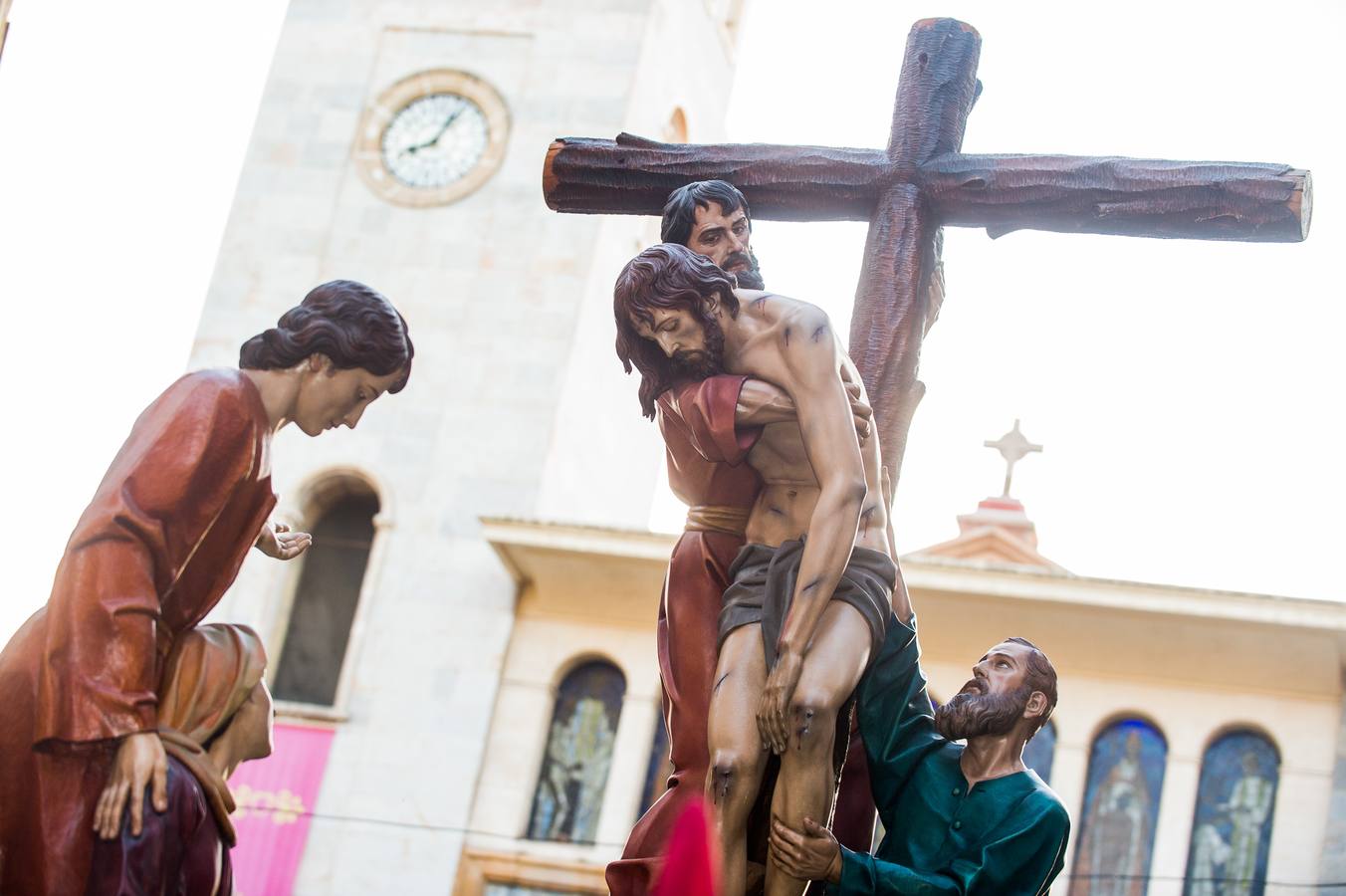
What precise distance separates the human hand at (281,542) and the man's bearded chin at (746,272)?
138 centimetres

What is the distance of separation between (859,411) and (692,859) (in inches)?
50.9

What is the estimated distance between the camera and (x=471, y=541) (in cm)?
2388

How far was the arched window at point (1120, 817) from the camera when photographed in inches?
829

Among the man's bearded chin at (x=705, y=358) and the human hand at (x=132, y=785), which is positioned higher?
the man's bearded chin at (x=705, y=358)

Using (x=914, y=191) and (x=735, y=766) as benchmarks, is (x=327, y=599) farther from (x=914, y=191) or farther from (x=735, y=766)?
(x=735, y=766)

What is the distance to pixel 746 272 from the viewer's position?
6.46 m

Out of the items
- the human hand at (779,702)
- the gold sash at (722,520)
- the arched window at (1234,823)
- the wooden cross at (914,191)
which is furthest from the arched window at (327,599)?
the human hand at (779,702)

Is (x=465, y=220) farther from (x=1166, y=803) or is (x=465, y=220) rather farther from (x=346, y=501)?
(x=1166, y=803)

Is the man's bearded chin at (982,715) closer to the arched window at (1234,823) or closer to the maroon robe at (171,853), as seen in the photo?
the maroon robe at (171,853)

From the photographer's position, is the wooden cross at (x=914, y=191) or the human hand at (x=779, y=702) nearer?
the human hand at (x=779, y=702)

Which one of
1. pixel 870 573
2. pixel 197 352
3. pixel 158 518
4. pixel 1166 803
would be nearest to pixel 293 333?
pixel 158 518

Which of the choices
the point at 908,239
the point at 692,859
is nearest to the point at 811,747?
the point at 692,859

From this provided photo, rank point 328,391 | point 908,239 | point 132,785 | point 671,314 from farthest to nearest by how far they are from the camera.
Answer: point 908,239 < point 671,314 < point 328,391 < point 132,785

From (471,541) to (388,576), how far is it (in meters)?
0.93
